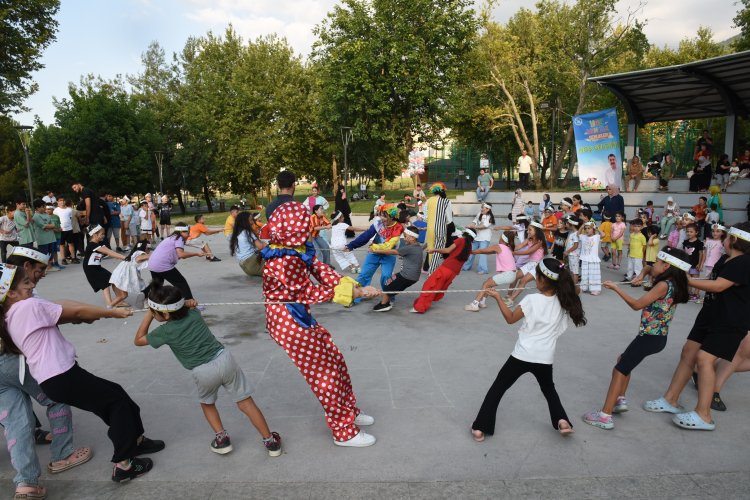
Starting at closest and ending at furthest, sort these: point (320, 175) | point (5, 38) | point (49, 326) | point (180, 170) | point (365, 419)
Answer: point (49, 326) < point (365, 419) < point (5, 38) < point (180, 170) < point (320, 175)

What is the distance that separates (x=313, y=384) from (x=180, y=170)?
4204 centimetres

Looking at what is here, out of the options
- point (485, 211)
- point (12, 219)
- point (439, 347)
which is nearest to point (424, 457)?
point (439, 347)

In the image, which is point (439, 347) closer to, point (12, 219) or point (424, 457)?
point (424, 457)

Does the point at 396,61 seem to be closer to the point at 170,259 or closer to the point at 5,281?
the point at 170,259

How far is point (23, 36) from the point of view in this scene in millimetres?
21625

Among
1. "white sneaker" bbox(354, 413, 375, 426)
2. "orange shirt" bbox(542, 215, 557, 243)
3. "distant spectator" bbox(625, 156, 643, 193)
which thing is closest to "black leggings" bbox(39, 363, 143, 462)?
"white sneaker" bbox(354, 413, 375, 426)

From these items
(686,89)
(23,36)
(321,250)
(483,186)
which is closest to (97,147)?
(23,36)

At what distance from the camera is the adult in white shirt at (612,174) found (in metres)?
18.1

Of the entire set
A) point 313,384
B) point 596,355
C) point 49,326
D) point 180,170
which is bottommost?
point 596,355

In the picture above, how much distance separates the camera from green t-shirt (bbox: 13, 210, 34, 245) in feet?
35.2

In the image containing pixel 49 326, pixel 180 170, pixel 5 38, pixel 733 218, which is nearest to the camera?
pixel 49 326

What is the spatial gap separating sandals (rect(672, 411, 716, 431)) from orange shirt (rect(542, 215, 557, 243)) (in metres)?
5.99

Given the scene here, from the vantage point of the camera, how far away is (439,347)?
6141mm

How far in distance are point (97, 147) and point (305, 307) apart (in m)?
38.8
